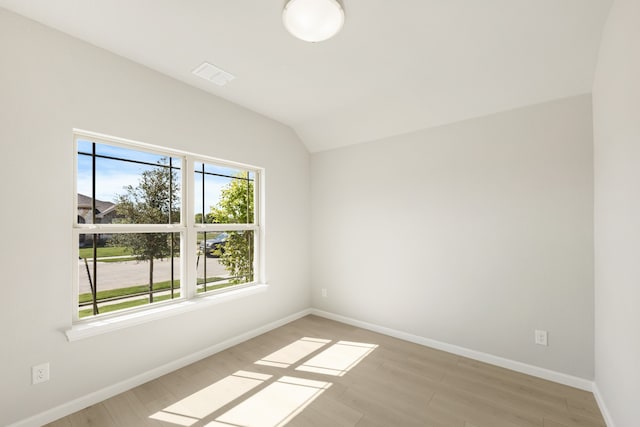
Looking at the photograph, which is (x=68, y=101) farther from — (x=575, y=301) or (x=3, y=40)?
(x=575, y=301)

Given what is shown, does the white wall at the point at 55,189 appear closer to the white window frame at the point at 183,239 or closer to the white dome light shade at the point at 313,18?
the white window frame at the point at 183,239

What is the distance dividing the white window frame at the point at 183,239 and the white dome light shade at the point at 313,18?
1651 mm

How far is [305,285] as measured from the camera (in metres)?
4.16

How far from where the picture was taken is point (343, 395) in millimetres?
2248

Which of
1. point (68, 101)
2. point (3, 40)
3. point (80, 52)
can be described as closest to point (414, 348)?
point (68, 101)

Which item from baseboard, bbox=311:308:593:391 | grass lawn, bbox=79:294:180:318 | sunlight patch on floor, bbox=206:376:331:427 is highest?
grass lawn, bbox=79:294:180:318

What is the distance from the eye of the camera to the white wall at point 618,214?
1433mm

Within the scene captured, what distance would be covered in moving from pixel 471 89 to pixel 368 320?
9.32 ft

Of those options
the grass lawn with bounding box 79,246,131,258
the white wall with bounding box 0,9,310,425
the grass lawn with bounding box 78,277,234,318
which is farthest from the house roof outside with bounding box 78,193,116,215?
the grass lawn with bounding box 78,277,234,318

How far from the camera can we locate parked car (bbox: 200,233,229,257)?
3.02 m

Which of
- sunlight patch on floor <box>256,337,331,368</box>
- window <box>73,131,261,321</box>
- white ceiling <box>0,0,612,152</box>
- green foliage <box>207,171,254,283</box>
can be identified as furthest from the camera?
green foliage <box>207,171,254,283</box>

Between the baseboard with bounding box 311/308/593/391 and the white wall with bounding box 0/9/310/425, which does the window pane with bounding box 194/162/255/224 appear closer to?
the white wall with bounding box 0/9/310/425

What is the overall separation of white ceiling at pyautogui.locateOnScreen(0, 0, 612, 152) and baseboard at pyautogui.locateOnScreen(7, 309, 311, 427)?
268cm

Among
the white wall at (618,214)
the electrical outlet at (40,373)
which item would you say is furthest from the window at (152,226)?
the white wall at (618,214)
